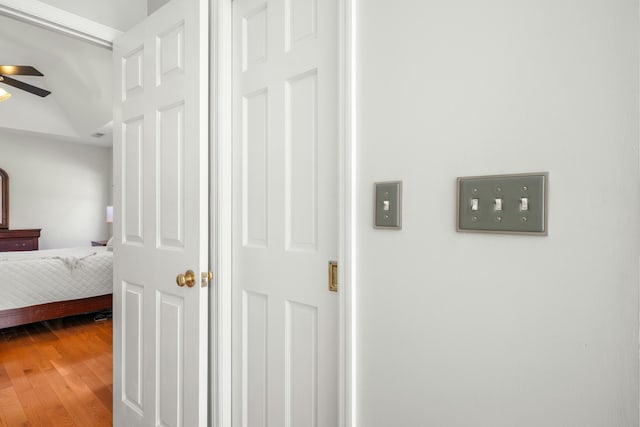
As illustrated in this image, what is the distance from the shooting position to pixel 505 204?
790 mm

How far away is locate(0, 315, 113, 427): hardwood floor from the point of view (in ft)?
7.10

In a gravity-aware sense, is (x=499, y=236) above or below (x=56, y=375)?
above

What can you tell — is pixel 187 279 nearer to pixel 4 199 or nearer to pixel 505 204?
pixel 505 204

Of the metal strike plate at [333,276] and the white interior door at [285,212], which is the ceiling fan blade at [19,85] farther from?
the metal strike plate at [333,276]

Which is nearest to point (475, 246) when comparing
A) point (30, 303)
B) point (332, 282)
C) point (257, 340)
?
point (332, 282)

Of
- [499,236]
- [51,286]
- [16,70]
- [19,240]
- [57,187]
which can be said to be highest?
[16,70]

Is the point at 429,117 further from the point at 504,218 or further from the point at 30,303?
the point at 30,303

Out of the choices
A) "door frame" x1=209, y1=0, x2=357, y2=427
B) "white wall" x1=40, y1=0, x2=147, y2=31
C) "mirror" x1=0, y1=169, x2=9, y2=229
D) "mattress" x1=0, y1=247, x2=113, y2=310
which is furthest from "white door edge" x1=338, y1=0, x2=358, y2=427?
"mirror" x1=0, y1=169, x2=9, y2=229

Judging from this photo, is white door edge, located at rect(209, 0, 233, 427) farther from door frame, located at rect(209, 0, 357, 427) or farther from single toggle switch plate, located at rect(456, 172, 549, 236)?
single toggle switch plate, located at rect(456, 172, 549, 236)

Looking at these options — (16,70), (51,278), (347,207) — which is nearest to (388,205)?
(347,207)

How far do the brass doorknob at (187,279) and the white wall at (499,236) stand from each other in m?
0.70

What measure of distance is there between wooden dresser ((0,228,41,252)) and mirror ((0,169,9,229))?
364 millimetres

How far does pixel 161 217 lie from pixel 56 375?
196 cm

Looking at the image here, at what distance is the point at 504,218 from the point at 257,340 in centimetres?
98
